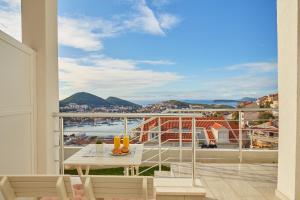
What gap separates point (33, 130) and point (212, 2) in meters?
4.28

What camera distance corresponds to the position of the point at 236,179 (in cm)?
334

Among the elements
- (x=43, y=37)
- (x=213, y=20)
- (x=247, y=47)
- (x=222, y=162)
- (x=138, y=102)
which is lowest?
(x=222, y=162)

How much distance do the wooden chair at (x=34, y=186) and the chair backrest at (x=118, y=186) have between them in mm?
101

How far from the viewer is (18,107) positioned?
2260mm

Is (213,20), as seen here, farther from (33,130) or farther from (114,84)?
(33,130)

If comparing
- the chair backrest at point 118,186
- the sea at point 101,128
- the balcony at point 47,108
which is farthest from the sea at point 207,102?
the chair backrest at point 118,186

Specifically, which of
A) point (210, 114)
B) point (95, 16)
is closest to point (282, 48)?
point (210, 114)

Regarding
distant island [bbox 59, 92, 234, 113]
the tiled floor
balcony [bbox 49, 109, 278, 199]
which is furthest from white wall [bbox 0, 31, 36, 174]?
the tiled floor

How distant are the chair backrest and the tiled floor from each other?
1.60 meters

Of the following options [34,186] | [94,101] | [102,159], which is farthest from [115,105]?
[34,186]

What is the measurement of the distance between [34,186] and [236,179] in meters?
2.58

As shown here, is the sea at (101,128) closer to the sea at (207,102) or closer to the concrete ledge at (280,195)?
the sea at (207,102)

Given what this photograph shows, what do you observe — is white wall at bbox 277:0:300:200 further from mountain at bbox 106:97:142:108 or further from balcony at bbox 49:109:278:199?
mountain at bbox 106:97:142:108

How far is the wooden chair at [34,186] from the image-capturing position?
1.33 meters
